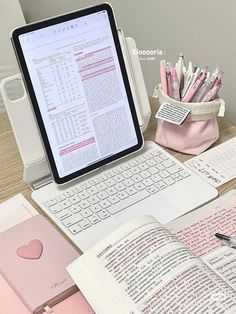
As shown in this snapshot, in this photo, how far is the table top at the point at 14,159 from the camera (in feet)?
3.35

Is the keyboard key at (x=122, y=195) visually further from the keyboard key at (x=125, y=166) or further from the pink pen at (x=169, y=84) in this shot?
the pink pen at (x=169, y=84)

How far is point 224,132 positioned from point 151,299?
0.56 metres

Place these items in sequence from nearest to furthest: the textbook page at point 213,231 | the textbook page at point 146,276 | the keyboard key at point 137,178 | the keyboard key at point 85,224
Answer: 1. the textbook page at point 146,276
2. the textbook page at point 213,231
3. the keyboard key at point 85,224
4. the keyboard key at point 137,178

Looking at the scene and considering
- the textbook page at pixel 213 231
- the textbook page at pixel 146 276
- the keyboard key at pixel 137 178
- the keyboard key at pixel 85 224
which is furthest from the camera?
the keyboard key at pixel 137 178

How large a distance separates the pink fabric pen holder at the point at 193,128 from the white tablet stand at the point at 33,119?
1.9 inches

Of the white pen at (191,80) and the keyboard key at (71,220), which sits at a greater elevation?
the white pen at (191,80)

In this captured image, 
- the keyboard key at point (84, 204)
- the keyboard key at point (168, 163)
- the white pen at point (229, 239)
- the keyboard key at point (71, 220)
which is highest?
the keyboard key at point (84, 204)

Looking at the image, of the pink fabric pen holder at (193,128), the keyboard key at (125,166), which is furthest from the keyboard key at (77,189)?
the pink fabric pen holder at (193,128)

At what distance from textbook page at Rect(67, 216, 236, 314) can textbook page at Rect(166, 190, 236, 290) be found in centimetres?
7

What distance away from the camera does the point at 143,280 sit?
28.6 inches

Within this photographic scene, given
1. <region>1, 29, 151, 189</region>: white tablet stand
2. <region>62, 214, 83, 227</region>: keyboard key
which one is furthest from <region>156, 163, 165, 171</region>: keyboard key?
<region>62, 214, 83, 227</region>: keyboard key

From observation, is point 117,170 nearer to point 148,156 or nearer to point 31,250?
point 148,156

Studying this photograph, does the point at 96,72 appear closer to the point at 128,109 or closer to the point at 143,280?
the point at 128,109

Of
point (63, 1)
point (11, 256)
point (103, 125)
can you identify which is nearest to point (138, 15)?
point (63, 1)
